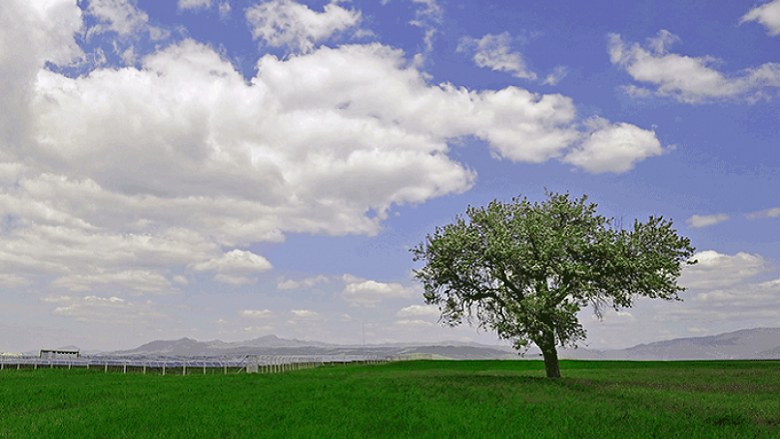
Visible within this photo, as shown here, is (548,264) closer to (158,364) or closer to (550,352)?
(550,352)

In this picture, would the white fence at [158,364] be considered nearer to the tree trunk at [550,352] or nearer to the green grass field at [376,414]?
the green grass field at [376,414]

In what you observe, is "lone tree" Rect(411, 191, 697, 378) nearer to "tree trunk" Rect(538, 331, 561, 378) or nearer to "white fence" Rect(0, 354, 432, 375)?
"tree trunk" Rect(538, 331, 561, 378)

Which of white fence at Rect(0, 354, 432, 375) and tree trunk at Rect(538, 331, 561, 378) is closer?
tree trunk at Rect(538, 331, 561, 378)

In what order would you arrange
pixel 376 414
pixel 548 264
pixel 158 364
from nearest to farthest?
pixel 376 414 → pixel 548 264 → pixel 158 364

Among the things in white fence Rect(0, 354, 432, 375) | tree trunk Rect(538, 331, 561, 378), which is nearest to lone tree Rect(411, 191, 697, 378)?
tree trunk Rect(538, 331, 561, 378)

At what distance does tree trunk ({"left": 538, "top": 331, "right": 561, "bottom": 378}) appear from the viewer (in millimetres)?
34562

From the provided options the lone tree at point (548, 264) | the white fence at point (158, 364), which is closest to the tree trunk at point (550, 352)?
the lone tree at point (548, 264)

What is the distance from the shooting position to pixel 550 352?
117ft

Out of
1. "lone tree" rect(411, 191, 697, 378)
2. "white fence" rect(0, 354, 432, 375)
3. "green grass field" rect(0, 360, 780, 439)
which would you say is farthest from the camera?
"white fence" rect(0, 354, 432, 375)

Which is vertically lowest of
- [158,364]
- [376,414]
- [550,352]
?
[376,414]

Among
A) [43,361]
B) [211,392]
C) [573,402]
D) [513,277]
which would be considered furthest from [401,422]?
[43,361]

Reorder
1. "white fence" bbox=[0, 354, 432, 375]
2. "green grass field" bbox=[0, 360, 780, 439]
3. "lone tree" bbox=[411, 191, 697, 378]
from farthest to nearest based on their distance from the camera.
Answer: "white fence" bbox=[0, 354, 432, 375] → "lone tree" bbox=[411, 191, 697, 378] → "green grass field" bbox=[0, 360, 780, 439]

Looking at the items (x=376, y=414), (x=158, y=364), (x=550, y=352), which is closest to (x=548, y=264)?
(x=550, y=352)

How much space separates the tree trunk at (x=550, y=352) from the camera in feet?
113
